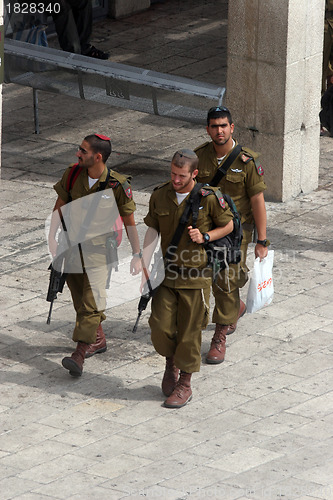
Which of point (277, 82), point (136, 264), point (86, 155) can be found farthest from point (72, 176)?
point (277, 82)

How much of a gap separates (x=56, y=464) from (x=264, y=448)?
1.32m

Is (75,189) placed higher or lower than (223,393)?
higher

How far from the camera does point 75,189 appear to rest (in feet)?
27.2

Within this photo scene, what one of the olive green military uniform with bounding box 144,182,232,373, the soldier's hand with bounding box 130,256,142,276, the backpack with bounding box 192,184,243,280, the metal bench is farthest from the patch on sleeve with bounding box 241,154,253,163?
the metal bench

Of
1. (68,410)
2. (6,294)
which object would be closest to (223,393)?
(68,410)

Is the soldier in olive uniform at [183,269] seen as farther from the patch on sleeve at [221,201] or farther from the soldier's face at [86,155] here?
the soldier's face at [86,155]

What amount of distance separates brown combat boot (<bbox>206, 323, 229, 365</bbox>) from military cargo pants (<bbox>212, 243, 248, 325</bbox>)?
6 centimetres

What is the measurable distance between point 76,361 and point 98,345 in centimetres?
49

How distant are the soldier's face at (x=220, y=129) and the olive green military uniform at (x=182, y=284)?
2.70 feet

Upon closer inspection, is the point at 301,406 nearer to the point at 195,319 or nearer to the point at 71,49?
the point at 195,319

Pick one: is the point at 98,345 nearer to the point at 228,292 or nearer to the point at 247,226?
the point at 228,292

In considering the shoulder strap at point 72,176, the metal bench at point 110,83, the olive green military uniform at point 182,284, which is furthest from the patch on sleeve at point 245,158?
the metal bench at point 110,83

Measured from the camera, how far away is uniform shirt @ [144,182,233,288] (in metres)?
7.71

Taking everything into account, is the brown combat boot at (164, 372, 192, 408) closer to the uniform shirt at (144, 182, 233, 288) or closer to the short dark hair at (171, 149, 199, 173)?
the uniform shirt at (144, 182, 233, 288)
